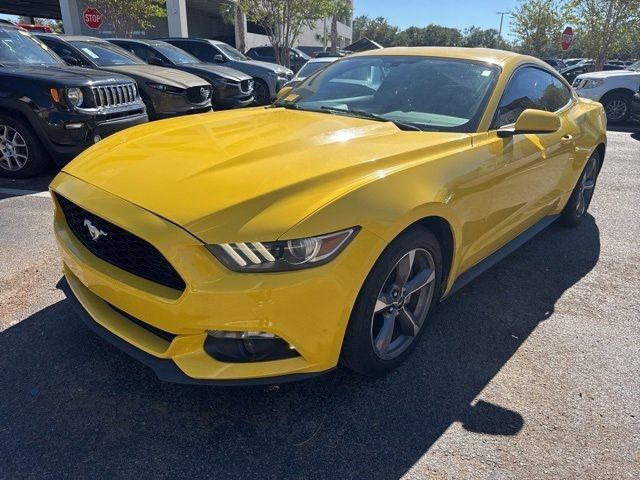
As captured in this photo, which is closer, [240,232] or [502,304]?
[240,232]

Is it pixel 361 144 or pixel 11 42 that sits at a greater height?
pixel 11 42

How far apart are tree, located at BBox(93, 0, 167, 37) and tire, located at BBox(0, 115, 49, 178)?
59.5ft

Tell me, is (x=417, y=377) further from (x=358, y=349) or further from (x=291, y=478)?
(x=291, y=478)

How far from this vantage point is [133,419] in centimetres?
216

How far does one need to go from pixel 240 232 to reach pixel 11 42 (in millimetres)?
6160

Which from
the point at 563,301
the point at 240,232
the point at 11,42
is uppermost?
the point at 11,42

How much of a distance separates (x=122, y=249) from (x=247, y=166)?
66cm

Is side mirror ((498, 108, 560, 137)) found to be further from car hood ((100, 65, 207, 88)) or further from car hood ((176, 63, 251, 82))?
car hood ((176, 63, 251, 82))

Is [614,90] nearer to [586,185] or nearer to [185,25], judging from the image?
[586,185]

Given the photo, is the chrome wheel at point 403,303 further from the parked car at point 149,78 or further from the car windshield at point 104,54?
the car windshield at point 104,54

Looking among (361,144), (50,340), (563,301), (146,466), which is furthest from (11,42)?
(563,301)

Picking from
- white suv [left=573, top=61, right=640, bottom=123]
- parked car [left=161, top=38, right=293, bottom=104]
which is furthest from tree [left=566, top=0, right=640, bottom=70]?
parked car [left=161, top=38, right=293, bottom=104]

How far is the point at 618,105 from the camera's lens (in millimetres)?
12250

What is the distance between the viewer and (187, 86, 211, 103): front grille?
8000mm
